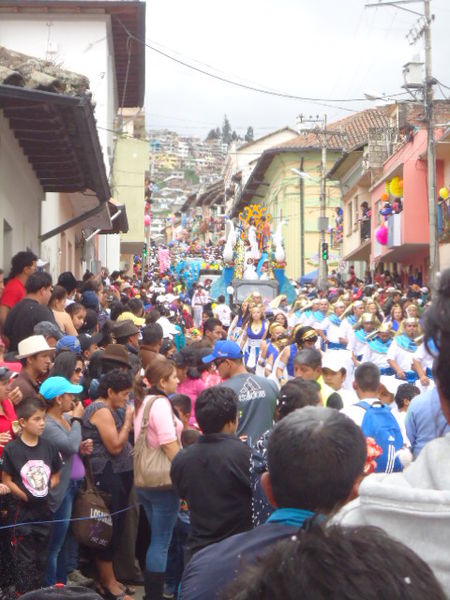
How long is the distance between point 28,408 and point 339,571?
5230 mm

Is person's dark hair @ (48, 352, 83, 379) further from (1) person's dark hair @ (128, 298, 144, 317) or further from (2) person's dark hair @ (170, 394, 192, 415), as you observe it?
(1) person's dark hair @ (128, 298, 144, 317)

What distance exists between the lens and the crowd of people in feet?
5.68

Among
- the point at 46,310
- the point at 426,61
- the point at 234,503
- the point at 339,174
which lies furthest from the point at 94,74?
the point at 339,174

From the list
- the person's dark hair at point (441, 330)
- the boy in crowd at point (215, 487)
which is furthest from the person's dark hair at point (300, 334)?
the person's dark hair at point (441, 330)

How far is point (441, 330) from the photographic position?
7.54 feet

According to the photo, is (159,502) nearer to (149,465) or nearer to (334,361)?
(149,465)

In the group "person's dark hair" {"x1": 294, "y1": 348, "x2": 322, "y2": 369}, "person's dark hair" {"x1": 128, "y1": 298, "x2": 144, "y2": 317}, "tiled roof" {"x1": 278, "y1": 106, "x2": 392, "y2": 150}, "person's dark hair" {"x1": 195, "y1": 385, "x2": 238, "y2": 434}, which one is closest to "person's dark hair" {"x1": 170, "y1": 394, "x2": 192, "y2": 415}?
"person's dark hair" {"x1": 294, "y1": 348, "x2": 322, "y2": 369}

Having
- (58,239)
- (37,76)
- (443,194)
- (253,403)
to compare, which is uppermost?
(443,194)

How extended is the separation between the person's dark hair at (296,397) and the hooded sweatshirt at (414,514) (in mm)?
2974

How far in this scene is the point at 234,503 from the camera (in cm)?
512

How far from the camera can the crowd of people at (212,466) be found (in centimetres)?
173

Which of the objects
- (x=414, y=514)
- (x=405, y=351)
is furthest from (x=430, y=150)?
(x=414, y=514)

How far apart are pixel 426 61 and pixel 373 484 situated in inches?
967

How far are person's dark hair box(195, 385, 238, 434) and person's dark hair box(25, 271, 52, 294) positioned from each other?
167 inches
